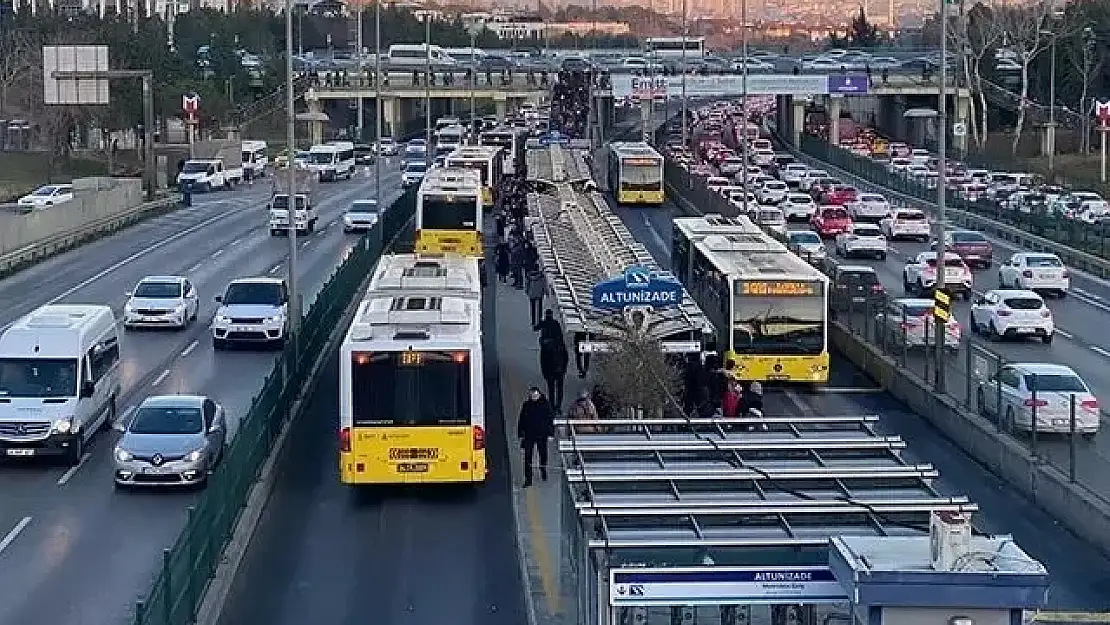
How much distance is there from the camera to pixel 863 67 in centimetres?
12306

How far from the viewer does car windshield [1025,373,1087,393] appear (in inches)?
1155

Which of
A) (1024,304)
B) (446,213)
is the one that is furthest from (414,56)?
(1024,304)

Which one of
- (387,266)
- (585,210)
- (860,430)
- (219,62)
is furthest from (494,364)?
(219,62)

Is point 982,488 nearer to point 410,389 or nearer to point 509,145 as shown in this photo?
point 410,389

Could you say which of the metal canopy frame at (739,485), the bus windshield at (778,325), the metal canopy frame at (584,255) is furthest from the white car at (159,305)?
the metal canopy frame at (739,485)

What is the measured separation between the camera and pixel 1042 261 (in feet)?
174

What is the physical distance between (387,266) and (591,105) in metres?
76.0

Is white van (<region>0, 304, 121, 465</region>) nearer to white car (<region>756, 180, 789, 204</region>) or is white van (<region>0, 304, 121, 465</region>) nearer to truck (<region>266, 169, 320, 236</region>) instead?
truck (<region>266, 169, 320, 236</region>)

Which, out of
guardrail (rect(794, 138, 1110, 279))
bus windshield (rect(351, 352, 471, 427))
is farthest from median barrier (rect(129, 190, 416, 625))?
guardrail (rect(794, 138, 1110, 279))

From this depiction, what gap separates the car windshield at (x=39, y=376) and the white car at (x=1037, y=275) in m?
30.5

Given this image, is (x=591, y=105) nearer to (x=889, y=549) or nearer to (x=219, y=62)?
(x=219, y=62)

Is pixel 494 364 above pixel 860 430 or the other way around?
the other way around

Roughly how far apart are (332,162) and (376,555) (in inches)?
3284

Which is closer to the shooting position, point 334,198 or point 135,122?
point 334,198
